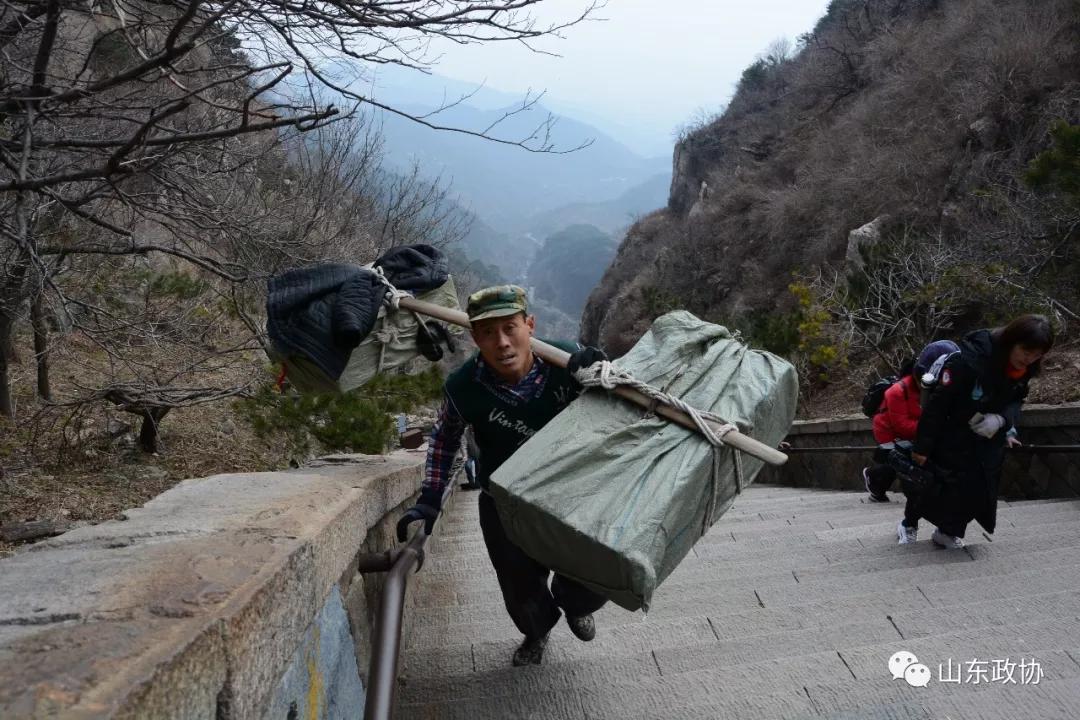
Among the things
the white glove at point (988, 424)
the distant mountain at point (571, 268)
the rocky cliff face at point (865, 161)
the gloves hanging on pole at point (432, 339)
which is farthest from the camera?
the distant mountain at point (571, 268)

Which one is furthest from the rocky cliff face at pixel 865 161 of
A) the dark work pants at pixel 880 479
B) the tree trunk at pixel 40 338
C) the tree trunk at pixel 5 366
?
the tree trunk at pixel 5 366

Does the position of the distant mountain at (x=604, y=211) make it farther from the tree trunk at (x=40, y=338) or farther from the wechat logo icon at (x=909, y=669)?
the wechat logo icon at (x=909, y=669)

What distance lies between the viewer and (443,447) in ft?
9.70

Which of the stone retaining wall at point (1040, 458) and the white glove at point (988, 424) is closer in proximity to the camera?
the white glove at point (988, 424)

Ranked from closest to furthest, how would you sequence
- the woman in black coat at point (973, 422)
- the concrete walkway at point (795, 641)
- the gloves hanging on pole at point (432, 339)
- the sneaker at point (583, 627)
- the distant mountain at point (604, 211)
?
the concrete walkway at point (795, 641) < the sneaker at point (583, 627) < the gloves hanging on pole at point (432, 339) < the woman in black coat at point (973, 422) < the distant mountain at point (604, 211)

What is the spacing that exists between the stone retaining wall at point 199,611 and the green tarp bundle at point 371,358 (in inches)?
22.0

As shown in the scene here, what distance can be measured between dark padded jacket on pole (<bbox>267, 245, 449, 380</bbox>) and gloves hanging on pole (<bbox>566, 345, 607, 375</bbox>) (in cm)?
86

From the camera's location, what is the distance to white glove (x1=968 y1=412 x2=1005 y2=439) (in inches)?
160

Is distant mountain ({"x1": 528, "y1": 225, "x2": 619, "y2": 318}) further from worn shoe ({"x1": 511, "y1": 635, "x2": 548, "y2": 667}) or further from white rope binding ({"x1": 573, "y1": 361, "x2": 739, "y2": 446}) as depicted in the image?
white rope binding ({"x1": 573, "y1": 361, "x2": 739, "y2": 446})

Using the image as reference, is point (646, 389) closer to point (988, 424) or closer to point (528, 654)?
point (528, 654)

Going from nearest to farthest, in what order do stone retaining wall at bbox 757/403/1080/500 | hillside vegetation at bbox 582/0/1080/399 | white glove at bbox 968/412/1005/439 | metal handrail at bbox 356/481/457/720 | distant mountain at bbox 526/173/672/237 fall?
1. metal handrail at bbox 356/481/457/720
2. white glove at bbox 968/412/1005/439
3. stone retaining wall at bbox 757/403/1080/500
4. hillside vegetation at bbox 582/0/1080/399
5. distant mountain at bbox 526/173/672/237

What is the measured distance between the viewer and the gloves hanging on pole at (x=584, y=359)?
2.54m

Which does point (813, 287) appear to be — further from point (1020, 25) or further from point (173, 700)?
point (173, 700)

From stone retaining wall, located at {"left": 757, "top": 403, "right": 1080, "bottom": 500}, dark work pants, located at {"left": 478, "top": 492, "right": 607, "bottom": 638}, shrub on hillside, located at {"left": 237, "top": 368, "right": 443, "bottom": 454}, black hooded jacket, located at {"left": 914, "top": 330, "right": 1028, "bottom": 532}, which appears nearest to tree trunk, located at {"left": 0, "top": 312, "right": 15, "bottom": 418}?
shrub on hillside, located at {"left": 237, "top": 368, "right": 443, "bottom": 454}
